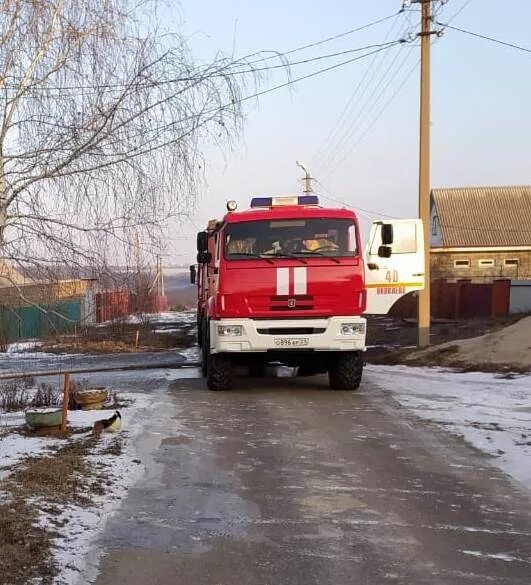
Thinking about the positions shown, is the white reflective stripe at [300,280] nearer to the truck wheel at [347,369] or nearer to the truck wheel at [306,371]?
the truck wheel at [347,369]

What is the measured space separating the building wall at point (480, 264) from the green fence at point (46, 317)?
115 ft

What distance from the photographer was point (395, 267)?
1295 cm

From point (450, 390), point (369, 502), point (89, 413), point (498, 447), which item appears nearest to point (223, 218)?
point (89, 413)

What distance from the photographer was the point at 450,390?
1095 cm

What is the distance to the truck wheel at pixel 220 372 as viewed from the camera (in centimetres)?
1109

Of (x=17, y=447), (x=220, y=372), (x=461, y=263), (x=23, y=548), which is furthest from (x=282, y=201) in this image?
(x=461, y=263)

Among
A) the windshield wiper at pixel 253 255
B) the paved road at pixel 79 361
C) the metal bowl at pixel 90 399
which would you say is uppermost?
the windshield wiper at pixel 253 255

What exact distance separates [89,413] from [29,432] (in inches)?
46.9

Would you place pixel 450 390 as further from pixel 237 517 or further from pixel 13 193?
pixel 13 193

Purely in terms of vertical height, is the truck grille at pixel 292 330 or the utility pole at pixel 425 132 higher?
the utility pole at pixel 425 132

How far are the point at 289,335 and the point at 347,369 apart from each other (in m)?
1.32

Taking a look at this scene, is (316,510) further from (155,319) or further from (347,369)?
(155,319)

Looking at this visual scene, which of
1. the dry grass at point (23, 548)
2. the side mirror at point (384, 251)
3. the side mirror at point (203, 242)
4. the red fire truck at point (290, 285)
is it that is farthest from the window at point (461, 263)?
the dry grass at point (23, 548)

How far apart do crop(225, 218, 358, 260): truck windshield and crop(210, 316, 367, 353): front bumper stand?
1.01 meters
